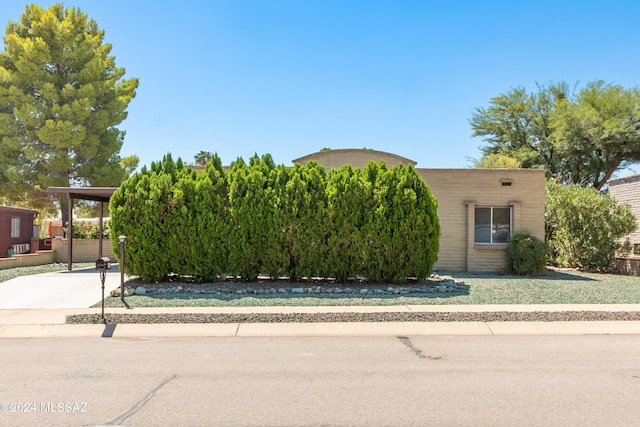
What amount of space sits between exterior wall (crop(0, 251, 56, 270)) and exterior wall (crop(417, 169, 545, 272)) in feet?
47.8

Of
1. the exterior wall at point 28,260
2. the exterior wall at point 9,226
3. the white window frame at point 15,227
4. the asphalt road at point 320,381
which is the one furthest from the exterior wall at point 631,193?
the white window frame at point 15,227

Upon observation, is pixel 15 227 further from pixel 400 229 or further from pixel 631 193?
pixel 631 193

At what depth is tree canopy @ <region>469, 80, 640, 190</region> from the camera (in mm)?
33531

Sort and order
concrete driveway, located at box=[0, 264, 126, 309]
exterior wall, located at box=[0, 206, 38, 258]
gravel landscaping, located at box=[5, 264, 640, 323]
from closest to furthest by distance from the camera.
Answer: gravel landscaping, located at box=[5, 264, 640, 323] → concrete driveway, located at box=[0, 264, 126, 309] → exterior wall, located at box=[0, 206, 38, 258]

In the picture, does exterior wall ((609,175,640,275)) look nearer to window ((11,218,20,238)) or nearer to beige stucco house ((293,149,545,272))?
beige stucco house ((293,149,545,272))

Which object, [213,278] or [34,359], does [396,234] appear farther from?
[34,359]

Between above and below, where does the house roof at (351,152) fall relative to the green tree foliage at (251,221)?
above

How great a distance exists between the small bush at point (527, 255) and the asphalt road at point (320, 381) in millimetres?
7756

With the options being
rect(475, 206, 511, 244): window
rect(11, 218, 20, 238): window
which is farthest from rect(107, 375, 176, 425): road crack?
rect(11, 218, 20, 238): window

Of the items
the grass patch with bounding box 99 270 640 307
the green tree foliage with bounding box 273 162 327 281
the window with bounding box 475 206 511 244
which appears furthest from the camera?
the window with bounding box 475 206 511 244

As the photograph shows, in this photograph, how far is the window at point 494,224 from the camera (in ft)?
55.8

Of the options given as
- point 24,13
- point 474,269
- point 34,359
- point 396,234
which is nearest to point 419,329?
point 396,234

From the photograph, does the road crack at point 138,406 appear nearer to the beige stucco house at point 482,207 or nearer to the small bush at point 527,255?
the beige stucco house at point 482,207

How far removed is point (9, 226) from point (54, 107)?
745 cm
